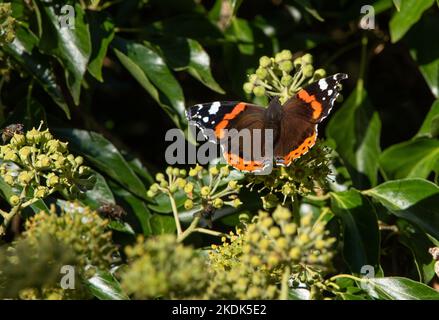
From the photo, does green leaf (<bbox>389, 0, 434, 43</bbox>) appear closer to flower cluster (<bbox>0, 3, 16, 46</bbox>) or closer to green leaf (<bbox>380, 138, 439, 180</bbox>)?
green leaf (<bbox>380, 138, 439, 180</bbox>)

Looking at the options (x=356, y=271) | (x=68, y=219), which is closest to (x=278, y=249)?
(x=68, y=219)

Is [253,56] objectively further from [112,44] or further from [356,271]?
[356,271]

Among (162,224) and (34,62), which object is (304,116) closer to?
(162,224)

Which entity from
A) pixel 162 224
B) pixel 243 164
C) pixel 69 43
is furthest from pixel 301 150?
pixel 69 43

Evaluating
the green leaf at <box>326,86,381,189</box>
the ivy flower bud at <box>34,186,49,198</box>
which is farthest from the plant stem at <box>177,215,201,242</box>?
the green leaf at <box>326,86,381,189</box>

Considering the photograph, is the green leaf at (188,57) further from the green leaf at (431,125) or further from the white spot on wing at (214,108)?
the green leaf at (431,125)

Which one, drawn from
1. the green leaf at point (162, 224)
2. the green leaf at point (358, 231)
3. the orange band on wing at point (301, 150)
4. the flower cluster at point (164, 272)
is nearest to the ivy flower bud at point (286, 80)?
the orange band on wing at point (301, 150)
